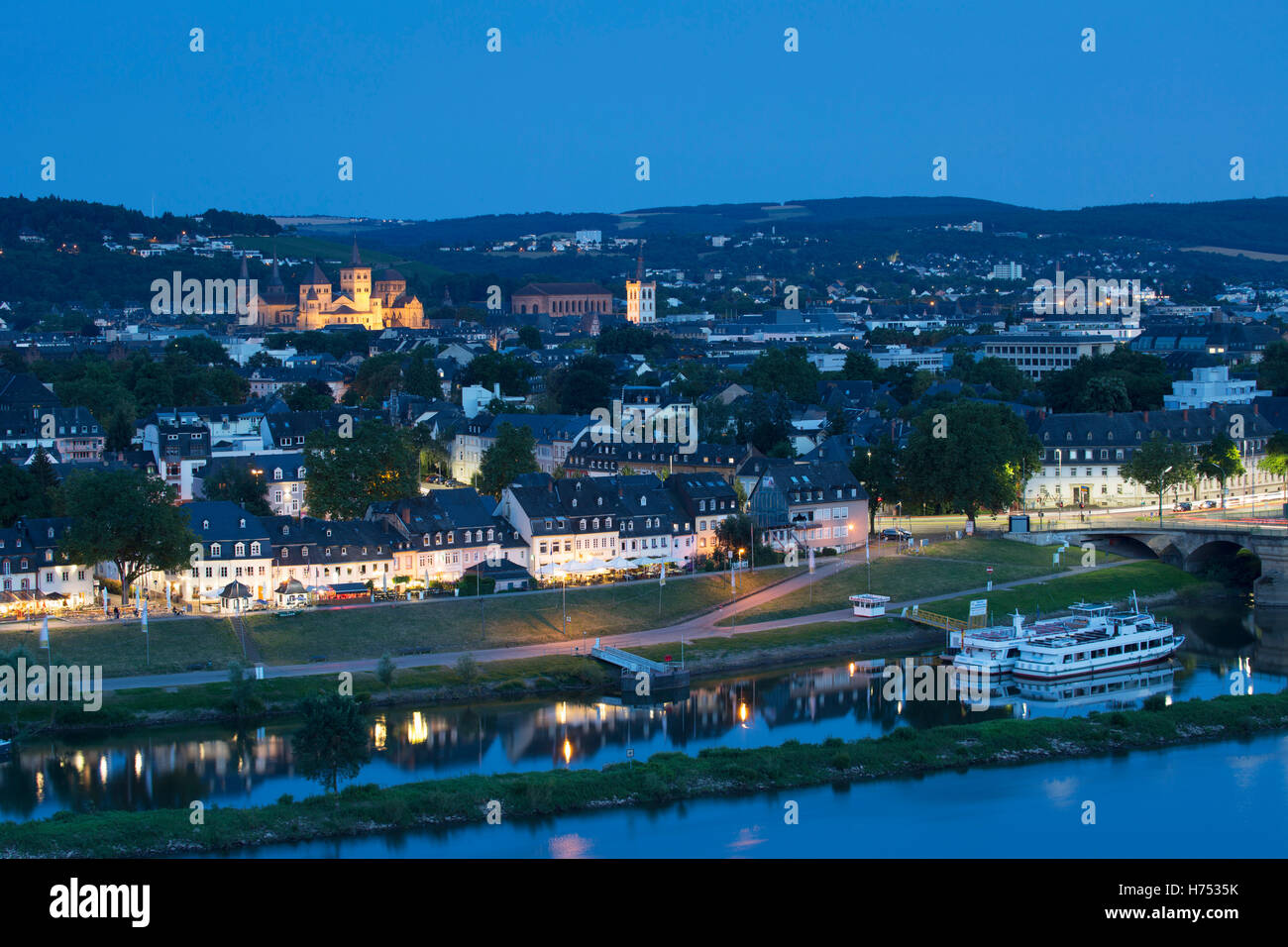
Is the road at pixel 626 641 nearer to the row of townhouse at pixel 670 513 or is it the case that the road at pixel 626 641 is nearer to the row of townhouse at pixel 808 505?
the row of townhouse at pixel 808 505

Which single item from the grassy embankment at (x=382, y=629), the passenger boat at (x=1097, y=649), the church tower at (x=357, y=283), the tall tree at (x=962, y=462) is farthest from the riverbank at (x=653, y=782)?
the church tower at (x=357, y=283)

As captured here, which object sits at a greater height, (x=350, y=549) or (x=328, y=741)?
(x=350, y=549)

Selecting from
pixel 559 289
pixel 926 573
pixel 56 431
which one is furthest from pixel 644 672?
pixel 559 289

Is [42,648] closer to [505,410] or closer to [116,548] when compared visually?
[116,548]

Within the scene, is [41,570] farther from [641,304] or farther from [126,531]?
[641,304]

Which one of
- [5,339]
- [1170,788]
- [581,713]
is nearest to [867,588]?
[581,713]

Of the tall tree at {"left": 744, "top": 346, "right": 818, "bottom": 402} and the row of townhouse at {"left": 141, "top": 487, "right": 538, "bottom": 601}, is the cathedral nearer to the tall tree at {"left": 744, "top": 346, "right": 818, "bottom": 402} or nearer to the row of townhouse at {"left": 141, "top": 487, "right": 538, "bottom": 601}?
the tall tree at {"left": 744, "top": 346, "right": 818, "bottom": 402}

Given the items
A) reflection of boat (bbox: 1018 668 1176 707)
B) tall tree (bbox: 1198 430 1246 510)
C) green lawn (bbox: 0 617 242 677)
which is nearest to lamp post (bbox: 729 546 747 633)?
reflection of boat (bbox: 1018 668 1176 707)
